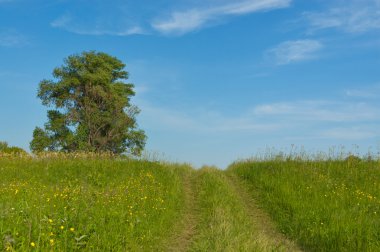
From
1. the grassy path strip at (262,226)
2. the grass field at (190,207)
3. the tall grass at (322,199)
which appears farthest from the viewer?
the tall grass at (322,199)

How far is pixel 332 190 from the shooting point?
15.2 meters

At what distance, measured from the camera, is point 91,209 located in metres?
9.49

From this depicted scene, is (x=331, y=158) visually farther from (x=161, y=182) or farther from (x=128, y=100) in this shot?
(x=128, y=100)

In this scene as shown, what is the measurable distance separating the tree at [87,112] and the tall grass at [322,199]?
2083 cm

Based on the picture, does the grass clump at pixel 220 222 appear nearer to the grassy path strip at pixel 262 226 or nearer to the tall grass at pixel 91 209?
the grassy path strip at pixel 262 226

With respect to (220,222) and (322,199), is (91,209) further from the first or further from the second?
(322,199)

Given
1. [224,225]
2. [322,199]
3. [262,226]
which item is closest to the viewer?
[224,225]

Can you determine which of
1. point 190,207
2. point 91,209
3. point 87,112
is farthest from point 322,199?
point 87,112

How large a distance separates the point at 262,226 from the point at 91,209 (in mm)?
5716

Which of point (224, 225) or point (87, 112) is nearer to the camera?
point (224, 225)

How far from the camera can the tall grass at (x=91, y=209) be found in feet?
24.5

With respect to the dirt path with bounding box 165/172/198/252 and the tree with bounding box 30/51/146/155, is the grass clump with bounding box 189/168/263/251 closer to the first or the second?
the dirt path with bounding box 165/172/198/252

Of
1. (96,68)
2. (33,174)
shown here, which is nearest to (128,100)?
(96,68)

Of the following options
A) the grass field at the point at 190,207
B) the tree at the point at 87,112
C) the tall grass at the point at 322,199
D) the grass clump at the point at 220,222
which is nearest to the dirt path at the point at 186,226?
the grass field at the point at 190,207
